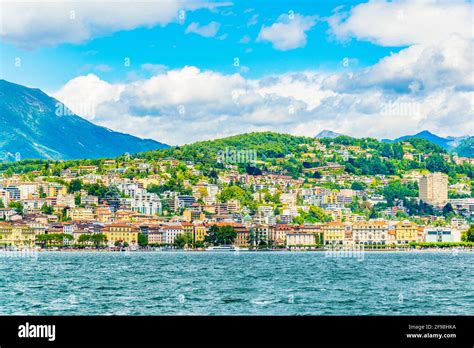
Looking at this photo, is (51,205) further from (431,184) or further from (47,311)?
(47,311)

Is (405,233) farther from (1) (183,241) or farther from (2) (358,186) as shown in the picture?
(2) (358,186)

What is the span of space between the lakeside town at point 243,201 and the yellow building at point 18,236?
0.13 metres

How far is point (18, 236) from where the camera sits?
99.9 m

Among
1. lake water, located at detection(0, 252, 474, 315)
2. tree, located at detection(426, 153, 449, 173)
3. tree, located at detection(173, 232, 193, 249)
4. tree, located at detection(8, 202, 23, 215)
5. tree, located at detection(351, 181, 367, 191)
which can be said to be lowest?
lake water, located at detection(0, 252, 474, 315)

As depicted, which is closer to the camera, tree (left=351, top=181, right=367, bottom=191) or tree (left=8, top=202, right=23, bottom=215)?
tree (left=8, top=202, right=23, bottom=215)

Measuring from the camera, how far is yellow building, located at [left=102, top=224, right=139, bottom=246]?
3969 inches

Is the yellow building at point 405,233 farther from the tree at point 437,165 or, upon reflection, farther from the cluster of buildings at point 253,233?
the tree at point 437,165

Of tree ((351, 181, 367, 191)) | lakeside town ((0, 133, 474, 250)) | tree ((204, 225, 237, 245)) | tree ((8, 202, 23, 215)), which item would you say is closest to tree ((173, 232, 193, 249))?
lakeside town ((0, 133, 474, 250))

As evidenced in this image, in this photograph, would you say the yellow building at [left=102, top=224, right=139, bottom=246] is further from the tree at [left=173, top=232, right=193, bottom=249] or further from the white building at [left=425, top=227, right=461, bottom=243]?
the white building at [left=425, top=227, right=461, bottom=243]

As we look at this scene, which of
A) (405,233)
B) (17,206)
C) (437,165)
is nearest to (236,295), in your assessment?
(405,233)

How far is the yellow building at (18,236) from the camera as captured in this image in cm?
9800

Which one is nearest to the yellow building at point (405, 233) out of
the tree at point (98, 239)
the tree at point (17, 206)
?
the tree at point (98, 239)

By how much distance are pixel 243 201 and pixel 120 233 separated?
1183 inches

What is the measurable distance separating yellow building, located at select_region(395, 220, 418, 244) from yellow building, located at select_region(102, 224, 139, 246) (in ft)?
107
